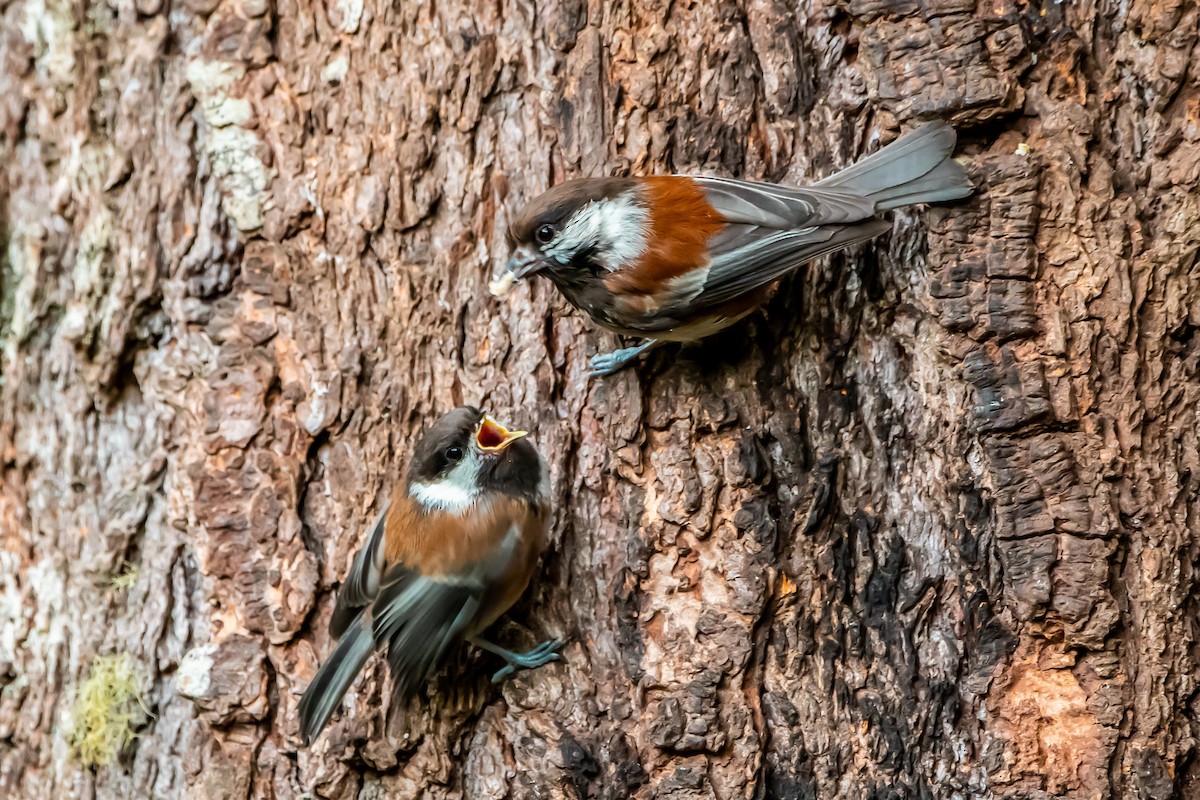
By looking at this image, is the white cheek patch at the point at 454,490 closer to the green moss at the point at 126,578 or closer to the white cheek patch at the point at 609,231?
the white cheek patch at the point at 609,231

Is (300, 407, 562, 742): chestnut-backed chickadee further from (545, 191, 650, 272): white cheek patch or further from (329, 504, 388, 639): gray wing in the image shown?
(545, 191, 650, 272): white cheek patch

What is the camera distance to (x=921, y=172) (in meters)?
2.44

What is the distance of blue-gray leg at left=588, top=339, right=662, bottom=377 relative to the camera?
283cm

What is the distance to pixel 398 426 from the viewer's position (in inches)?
121

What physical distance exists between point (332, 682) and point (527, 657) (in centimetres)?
55

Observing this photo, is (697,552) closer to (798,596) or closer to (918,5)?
(798,596)

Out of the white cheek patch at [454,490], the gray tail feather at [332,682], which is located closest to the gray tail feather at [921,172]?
the white cheek patch at [454,490]

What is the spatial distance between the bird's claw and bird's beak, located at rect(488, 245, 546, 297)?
1008mm

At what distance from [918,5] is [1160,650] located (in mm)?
1641

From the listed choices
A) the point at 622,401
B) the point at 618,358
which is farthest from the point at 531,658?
the point at 618,358

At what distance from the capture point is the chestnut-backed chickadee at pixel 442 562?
9.25ft

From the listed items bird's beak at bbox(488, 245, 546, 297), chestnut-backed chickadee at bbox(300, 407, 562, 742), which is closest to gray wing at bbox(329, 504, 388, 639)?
chestnut-backed chickadee at bbox(300, 407, 562, 742)

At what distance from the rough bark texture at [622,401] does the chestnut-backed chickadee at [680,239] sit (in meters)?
0.13

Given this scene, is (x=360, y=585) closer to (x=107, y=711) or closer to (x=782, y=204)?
(x=107, y=711)
